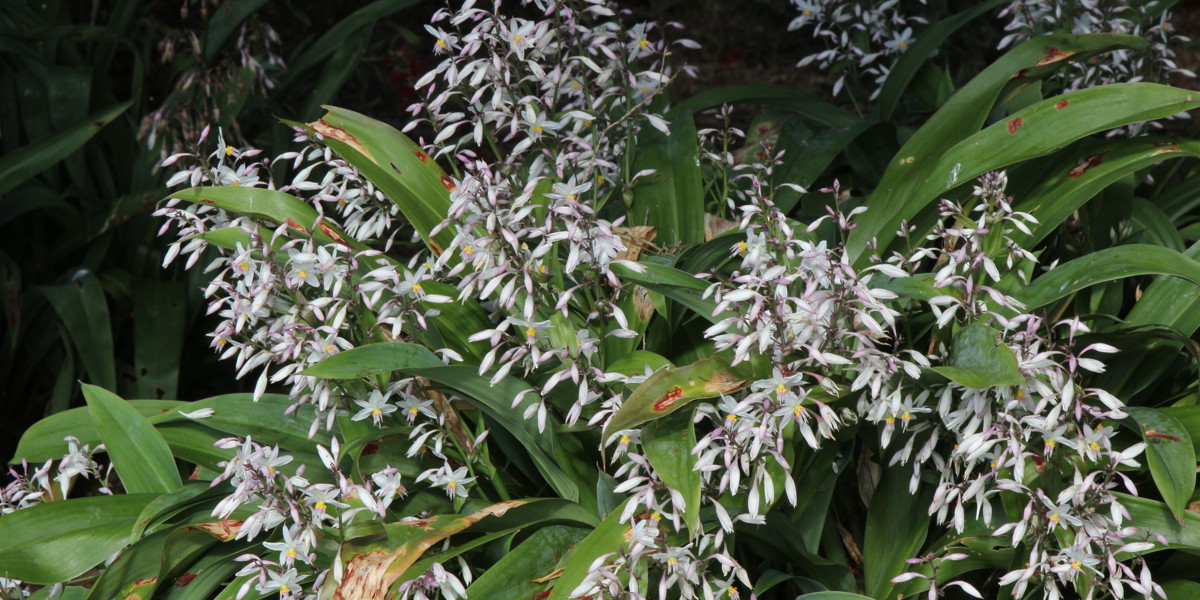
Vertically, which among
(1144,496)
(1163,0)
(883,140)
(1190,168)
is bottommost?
(1144,496)

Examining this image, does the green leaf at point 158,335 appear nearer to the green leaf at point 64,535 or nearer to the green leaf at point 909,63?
the green leaf at point 64,535

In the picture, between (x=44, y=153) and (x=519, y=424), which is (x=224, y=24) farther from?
(x=519, y=424)

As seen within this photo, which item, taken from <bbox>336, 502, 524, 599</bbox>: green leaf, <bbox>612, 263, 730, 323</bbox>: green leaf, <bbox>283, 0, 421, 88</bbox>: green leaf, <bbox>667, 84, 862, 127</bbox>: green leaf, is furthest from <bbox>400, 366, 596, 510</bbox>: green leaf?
<bbox>283, 0, 421, 88</bbox>: green leaf

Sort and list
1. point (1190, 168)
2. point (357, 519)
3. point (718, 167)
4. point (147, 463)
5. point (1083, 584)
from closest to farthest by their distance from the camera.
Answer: point (1083, 584)
point (357, 519)
point (147, 463)
point (718, 167)
point (1190, 168)

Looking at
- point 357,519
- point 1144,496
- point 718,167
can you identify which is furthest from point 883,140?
point 357,519

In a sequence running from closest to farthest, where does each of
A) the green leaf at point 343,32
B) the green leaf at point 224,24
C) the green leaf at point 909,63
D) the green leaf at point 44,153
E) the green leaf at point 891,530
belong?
the green leaf at point 891,530 < the green leaf at point 909,63 < the green leaf at point 44,153 < the green leaf at point 343,32 < the green leaf at point 224,24

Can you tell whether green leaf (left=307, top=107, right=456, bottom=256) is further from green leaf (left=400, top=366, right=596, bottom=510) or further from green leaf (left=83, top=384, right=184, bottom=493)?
green leaf (left=83, top=384, right=184, bottom=493)

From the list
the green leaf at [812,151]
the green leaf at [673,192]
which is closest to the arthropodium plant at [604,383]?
the green leaf at [673,192]

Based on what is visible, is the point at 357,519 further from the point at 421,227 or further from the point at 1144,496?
the point at 1144,496
